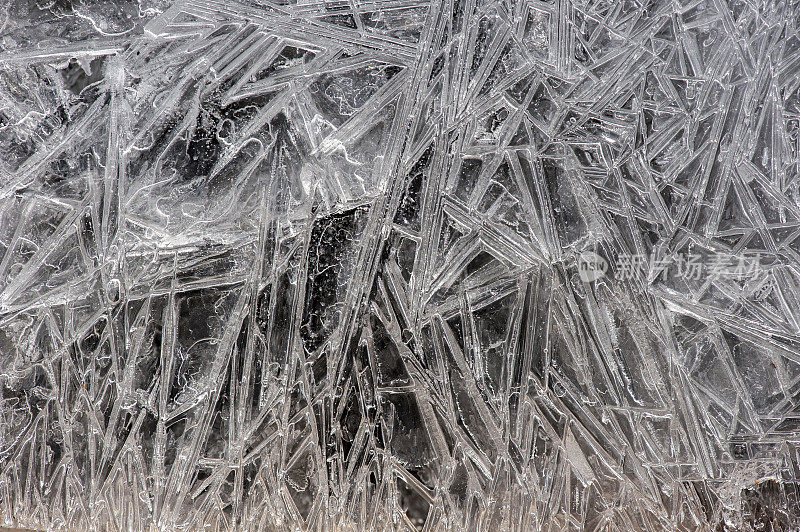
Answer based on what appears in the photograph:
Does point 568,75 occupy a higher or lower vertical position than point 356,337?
higher

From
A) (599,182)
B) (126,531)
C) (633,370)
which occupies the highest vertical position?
(599,182)

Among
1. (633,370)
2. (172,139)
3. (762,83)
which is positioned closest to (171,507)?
(172,139)

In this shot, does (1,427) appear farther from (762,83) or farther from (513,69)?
(762,83)

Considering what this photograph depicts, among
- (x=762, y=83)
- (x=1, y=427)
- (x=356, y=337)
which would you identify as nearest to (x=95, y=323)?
(x=1, y=427)

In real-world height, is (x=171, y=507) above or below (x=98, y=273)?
below

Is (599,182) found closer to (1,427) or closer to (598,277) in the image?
(598,277)

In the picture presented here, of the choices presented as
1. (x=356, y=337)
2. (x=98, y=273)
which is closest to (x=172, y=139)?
(x=98, y=273)
